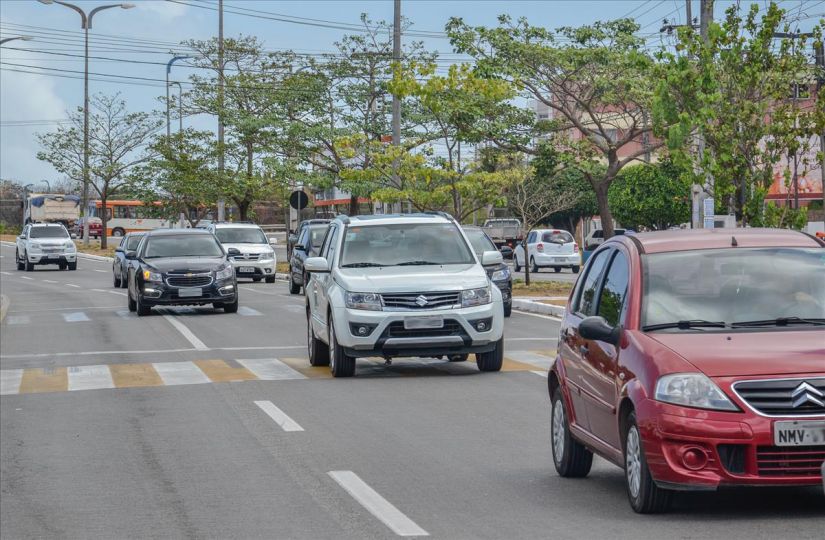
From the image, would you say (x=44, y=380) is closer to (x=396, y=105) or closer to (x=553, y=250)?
(x=396, y=105)

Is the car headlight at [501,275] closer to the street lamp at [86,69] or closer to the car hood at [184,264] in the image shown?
the car hood at [184,264]

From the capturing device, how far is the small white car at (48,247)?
2317 inches

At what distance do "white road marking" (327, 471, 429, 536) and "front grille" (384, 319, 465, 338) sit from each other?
6223mm

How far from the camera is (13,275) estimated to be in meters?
56.1

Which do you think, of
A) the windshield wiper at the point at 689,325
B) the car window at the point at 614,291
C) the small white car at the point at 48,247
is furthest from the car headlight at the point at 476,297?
the small white car at the point at 48,247

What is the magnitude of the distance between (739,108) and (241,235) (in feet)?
79.3

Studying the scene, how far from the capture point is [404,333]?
16.4m

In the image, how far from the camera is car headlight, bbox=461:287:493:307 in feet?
54.4

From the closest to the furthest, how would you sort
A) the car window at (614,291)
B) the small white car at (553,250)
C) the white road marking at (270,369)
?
the car window at (614,291)
the white road marking at (270,369)
the small white car at (553,250)

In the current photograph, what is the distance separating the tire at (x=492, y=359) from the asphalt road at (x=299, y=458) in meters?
0.16

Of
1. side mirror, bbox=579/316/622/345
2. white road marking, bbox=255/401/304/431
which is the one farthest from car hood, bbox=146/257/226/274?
side mirror, bbox=579/316/622/345

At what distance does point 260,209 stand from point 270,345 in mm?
108621

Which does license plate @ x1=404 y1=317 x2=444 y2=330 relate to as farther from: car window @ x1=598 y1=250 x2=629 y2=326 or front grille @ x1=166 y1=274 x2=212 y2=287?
front grille @ x1=166 y1=274 x2=212 y2=287

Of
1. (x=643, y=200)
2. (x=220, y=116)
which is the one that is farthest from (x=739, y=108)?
(x=643, y=200)
